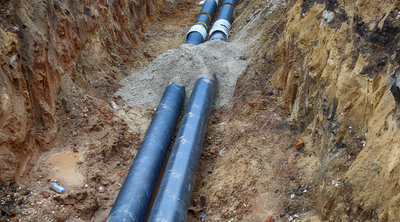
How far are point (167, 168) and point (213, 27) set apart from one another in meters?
7.77

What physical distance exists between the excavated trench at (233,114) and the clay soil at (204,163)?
0.03 metres

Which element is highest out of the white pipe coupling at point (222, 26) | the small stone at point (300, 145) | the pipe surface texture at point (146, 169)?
the white pipe coupling at point (222, 26)

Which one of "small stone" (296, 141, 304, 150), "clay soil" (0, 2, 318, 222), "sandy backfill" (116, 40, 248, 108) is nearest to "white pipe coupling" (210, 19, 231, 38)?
"sandy backfill" (116, 40, 248, 108)

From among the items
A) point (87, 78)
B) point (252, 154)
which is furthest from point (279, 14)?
point (87, 78)

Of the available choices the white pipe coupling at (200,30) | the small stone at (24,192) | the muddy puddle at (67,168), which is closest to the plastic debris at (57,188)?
the muddy puddle at (67,168)

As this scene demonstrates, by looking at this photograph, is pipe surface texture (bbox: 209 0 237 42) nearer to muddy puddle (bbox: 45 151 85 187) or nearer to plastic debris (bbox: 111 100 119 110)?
plastic debris (bbox: 111 100 119 110)

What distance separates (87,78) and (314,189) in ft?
21.4

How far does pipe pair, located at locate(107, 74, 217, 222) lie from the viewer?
5.02 meters

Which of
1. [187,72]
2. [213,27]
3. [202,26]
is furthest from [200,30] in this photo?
[187,72]

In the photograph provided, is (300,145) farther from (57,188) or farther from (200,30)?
(200,30)

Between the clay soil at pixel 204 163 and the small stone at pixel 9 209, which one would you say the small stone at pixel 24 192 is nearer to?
the clay soil at pixel 204 163

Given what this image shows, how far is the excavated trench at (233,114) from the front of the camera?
387 cm

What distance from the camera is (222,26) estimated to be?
39.2ft

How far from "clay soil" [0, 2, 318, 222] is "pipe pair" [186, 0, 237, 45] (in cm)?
379
